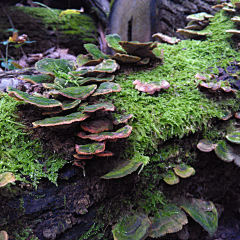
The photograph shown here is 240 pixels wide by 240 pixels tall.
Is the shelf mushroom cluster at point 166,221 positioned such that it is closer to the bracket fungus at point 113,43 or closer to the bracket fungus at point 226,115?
the bracket fungus at point 226,115

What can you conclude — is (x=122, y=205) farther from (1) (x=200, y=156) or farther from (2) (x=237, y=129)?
(2) (x=237, y=129)

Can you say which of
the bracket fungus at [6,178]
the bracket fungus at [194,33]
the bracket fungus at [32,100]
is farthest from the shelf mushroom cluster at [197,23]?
the bracket fungus at [6,178]

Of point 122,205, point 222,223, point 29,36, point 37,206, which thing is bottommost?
point 222,223

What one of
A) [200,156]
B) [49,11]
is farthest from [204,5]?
[49,11]

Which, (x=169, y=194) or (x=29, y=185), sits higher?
(x=29, y=185)

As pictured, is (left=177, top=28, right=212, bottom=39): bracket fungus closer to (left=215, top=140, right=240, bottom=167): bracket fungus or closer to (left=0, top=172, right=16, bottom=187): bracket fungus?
(left=215, top=140, right=240, bottom=167): bracket fungus

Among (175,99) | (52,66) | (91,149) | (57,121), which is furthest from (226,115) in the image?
(52,66)

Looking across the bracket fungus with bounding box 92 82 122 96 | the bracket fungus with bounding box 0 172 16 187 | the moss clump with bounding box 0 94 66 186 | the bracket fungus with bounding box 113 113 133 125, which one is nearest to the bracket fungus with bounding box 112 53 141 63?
→ the bracket fungus with bounding box 92 82 122 96
